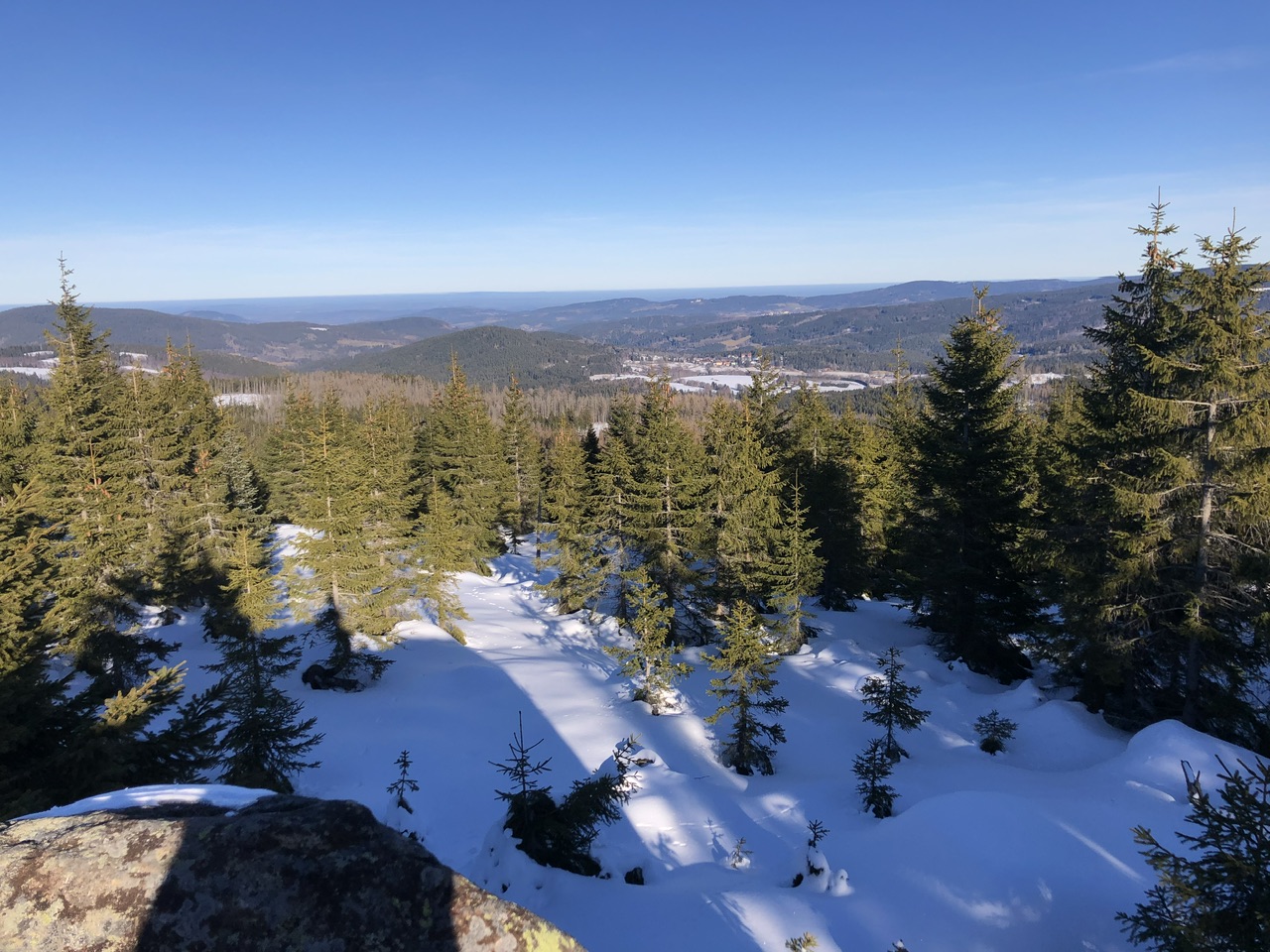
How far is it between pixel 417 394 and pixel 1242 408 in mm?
172789

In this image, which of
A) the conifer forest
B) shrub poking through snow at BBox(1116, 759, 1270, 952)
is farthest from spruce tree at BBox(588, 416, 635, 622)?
shrub poking through snow at BBox(1116, 759, 1270, 952)

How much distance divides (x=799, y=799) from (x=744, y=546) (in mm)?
11123

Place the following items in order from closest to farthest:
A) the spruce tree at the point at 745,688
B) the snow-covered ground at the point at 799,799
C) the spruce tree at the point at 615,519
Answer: the snow-covered ground at the point at 799,799, the spruce tree at the point at 745,688, the spruce tree at the point at 615,519

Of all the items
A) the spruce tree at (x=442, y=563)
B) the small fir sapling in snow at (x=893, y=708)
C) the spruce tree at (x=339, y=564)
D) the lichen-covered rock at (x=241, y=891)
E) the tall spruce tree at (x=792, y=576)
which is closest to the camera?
the lichen-covered rock at (x=241, y=891)

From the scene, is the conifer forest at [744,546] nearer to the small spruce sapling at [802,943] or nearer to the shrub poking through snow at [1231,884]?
the small spruce sapling at [802,943]

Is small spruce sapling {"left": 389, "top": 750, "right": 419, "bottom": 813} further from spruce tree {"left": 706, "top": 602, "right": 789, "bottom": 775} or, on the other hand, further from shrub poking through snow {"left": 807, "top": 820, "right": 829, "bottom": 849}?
spruce tree {"left": 706, "top": 602, "right": 789, "bottom": 775}

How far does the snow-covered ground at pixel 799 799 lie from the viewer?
777 cm

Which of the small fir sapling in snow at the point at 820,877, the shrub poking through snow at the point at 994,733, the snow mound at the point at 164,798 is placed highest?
the snow mound at the point at 164,798

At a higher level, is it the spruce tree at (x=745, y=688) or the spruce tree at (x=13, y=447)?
the spruce tree at (x=13, y=447)

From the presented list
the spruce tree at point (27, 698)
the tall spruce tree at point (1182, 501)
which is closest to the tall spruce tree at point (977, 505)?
the tall spruce tree at point (1182, 501)

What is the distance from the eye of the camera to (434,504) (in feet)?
92.2

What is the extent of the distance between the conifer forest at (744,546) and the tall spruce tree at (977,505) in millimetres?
84

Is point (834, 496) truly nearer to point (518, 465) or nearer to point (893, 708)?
point (893, 708)

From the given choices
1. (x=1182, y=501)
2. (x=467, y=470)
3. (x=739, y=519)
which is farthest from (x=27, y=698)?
(x=467, y=470)
